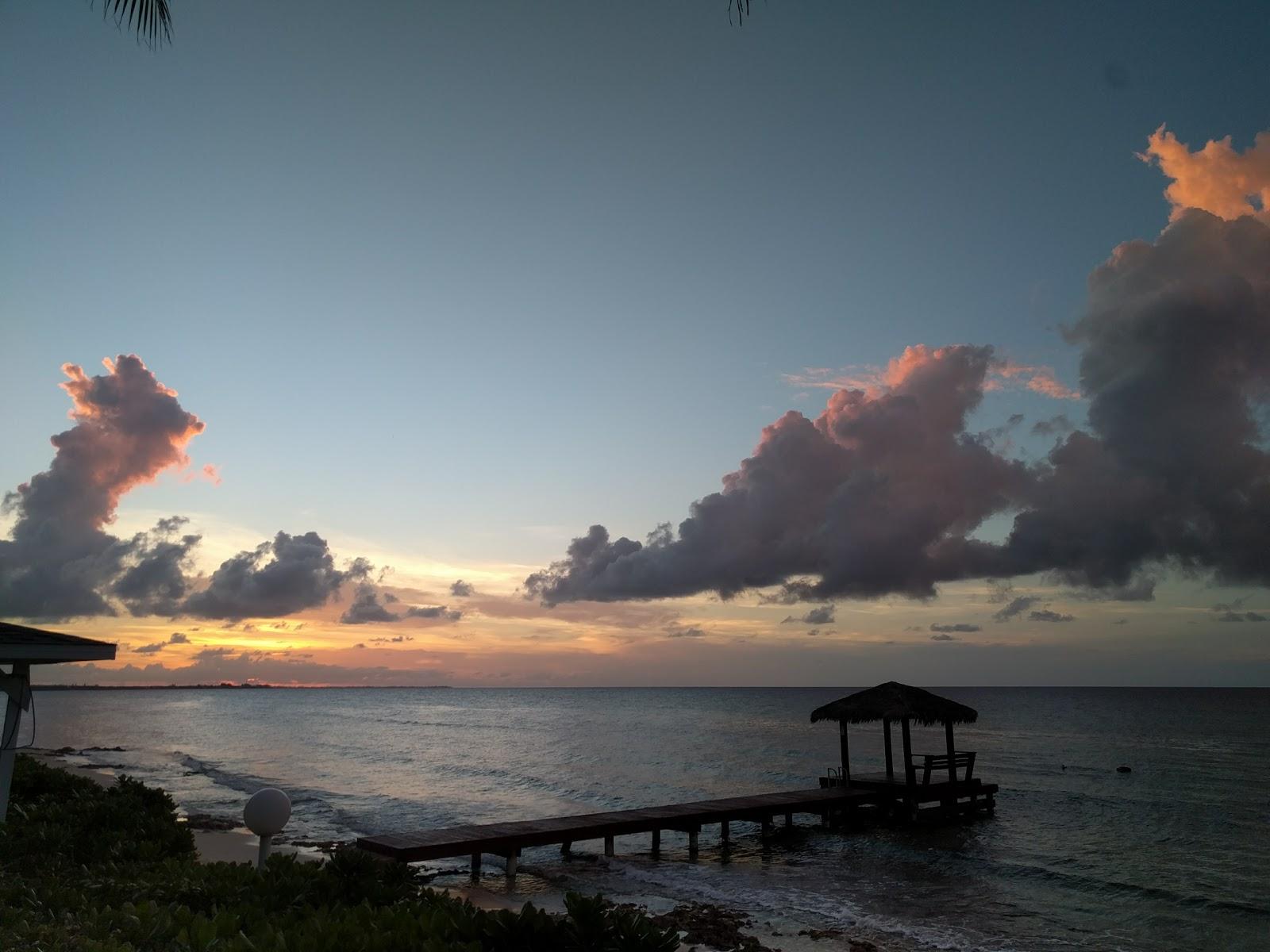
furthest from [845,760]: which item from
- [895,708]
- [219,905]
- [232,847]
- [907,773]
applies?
[219,905]

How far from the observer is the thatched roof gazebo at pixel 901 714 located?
27219 millimetres

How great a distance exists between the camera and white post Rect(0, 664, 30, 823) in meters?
9.05

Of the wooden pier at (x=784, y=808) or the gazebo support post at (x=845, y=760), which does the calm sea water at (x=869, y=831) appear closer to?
the wooden pier at (x=784, y=808)

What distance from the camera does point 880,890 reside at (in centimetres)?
1822

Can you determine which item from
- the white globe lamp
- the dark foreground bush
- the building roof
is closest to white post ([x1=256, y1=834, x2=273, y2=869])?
the white globe lamp

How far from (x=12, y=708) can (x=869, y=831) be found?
75.4ft

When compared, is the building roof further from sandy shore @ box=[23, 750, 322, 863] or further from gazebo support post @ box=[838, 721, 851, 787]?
gazebo support post @ box=[838, 721, 851, 787]

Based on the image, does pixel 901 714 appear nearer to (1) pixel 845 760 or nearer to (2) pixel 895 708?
(2) pixel 895 708

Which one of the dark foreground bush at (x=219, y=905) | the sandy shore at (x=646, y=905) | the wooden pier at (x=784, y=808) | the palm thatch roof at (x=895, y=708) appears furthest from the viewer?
the palm thatch roof at (x=895, y=708)

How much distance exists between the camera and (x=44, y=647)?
8938mm

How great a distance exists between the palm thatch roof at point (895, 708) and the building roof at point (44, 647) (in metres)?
22.6

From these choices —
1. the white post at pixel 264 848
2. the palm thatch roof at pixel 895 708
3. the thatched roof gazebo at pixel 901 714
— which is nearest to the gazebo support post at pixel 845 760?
the thatched roof gazebo at pixel 901 714

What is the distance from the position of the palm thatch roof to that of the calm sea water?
350 cm

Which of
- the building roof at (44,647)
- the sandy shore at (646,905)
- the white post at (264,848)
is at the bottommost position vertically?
the sandy shore at (646,905)
